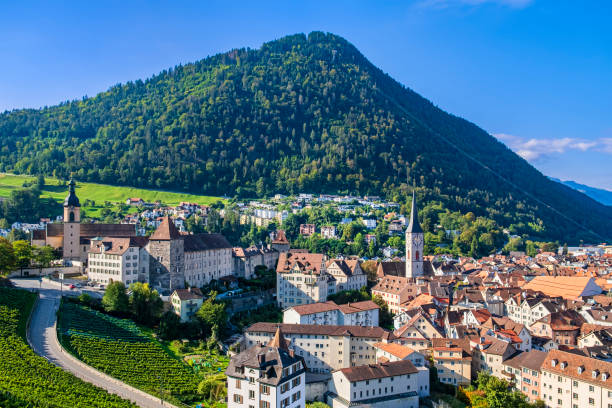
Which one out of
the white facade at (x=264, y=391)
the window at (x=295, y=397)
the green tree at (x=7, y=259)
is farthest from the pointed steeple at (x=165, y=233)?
the window at (x=295, y=397)

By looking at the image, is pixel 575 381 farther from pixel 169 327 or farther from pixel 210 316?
pixel 169 327

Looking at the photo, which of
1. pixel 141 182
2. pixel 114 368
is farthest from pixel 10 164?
pixel 114 368

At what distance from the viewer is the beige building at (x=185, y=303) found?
64812 mm

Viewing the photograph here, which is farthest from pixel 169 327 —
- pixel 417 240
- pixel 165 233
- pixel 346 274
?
pixel 417 240

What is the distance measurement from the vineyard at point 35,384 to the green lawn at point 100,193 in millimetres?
98308

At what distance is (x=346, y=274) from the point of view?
8238 centimetres

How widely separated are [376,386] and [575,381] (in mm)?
16935

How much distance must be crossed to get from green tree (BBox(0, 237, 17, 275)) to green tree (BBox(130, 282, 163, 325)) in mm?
17718

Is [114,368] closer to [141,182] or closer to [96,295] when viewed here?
[96,295]

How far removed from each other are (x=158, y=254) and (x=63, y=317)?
51.7 ft

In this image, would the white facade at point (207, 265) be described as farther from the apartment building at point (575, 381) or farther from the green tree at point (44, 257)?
the apartment building at point (575, 381)

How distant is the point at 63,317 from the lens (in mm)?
57469

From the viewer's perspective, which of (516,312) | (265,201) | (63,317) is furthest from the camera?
(265,201)

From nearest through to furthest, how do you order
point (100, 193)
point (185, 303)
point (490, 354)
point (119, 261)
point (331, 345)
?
1. point (490, 354)
2. point (331, 345)
3. point (185, 303)
4. point (119, 261)
5. point (100, 193)
